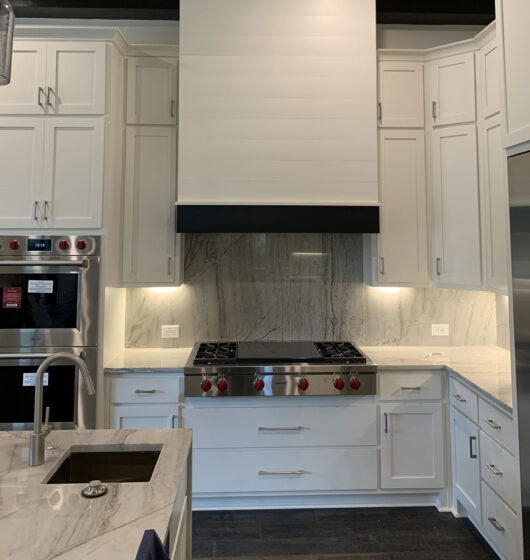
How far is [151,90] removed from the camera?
2.78 m

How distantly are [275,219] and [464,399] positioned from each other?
1.56 meters

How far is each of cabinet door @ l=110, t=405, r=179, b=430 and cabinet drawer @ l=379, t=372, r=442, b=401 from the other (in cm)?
129

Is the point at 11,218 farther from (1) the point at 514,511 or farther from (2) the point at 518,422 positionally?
(1) the point at 514,511

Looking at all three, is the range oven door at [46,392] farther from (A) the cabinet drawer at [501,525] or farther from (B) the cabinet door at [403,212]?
(A) the cabinet drawer at [501,525]

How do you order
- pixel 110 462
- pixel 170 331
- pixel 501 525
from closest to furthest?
pixel 110 462
pixel 501 525
pixel 170 331

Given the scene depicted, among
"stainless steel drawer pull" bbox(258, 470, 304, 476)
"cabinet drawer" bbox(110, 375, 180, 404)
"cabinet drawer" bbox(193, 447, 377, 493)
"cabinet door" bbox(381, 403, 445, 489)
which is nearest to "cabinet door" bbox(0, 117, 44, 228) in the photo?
"cabinet drawer" bbox(110, 375, 180, 404)

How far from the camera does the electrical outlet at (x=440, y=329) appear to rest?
122 inches

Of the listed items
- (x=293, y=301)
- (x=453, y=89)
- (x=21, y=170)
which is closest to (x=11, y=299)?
(x=21, y=170)

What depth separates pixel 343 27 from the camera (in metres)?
2.69

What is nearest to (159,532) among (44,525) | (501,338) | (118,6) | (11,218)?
(44,525)

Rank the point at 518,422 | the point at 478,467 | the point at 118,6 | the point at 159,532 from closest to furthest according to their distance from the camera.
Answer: the point at 159,532 → the point at 518,422 → the point at 478,467 → the point at 118,6

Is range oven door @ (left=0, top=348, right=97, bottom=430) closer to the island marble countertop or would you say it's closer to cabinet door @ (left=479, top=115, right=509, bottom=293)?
the island marble countertop

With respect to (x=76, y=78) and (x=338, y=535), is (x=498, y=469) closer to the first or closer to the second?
(x=338, y=535)

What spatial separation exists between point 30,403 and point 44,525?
1678 mm
